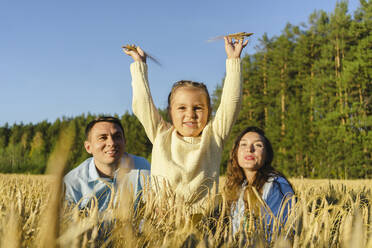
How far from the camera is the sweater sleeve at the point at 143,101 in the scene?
2.04m

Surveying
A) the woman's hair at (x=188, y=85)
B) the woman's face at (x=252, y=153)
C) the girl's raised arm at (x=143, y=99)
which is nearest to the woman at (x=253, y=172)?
the woman's face at (x=252, y=153)

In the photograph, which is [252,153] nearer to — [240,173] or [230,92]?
[240,173]

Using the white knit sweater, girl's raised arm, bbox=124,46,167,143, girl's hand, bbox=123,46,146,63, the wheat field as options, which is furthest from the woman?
girl's hand, bbox=123,46,146,63

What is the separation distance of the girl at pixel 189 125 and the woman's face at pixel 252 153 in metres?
0.33

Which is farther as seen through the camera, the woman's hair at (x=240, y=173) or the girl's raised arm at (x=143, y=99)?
the woman's hair at (x=240, y=173)

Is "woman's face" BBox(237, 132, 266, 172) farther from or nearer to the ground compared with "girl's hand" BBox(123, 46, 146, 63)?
nearer to the ground

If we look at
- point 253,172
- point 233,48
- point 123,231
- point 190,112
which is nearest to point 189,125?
point 190,112

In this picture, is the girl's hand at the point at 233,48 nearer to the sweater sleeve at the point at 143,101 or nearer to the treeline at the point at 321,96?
the sweater sleeve at the point at 143,101

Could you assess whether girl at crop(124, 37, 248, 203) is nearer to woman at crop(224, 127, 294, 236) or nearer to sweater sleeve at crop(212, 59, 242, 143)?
sweater sleeve at crop(212, 59, 242, 143)

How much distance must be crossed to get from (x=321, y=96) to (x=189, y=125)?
1792 cm

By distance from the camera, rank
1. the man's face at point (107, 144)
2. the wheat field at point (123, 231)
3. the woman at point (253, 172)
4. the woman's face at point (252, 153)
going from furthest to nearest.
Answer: the man's face at point (107, 144)
the woman's face at point (252, 153)
the woman at point (253, 172)
the wheat field at point (123, 231)

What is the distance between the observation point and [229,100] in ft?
6.50

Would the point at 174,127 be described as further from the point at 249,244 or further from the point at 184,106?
the point at 249,244

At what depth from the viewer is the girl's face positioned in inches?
77.1
